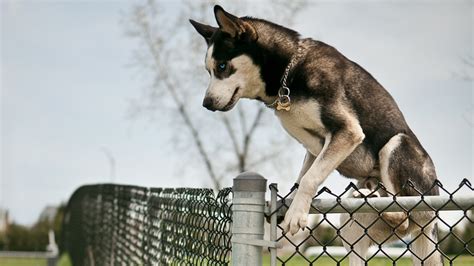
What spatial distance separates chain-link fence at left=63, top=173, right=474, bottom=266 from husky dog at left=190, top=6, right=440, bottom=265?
13 cm

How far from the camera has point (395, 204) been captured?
2971 millimetres

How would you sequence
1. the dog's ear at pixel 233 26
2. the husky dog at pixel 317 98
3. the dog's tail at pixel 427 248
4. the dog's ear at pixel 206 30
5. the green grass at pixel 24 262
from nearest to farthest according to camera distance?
the dog's tail at pixel 427 248 → the husky dog at pixel 317 98 → the dog's ear at pixel 233 26 → the dog's ear at pixel 206 30 → the green grass at pixel 24 262

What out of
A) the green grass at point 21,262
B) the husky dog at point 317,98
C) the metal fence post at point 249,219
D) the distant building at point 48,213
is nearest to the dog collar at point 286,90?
the husky dog at point 317,98

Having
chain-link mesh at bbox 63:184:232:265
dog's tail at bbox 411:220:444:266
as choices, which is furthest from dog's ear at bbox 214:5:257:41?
dog's tail at bbox 411:220:444:266

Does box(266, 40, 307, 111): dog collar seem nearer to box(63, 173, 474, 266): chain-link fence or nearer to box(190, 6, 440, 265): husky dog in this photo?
box(190, 6, 440, 265): husky dog

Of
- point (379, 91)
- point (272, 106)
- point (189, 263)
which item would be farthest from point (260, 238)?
point (379, 91)

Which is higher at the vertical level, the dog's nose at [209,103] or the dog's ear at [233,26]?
the dog's ear at [233,26]

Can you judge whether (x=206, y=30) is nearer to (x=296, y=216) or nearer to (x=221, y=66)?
(x=221, y=66)

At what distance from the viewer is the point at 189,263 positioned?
4105 mm

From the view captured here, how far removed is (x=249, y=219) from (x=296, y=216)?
0.89ft

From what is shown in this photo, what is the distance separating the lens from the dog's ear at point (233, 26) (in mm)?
4457

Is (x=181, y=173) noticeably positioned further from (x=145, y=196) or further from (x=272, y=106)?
(x=272, y=106)

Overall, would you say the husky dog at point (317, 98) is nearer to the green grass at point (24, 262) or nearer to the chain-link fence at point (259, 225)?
the chain-link fence at point (259, 225)

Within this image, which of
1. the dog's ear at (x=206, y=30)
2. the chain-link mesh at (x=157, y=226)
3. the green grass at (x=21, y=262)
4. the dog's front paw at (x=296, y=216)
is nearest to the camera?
the dog's front paw at (x=296, y=216)
